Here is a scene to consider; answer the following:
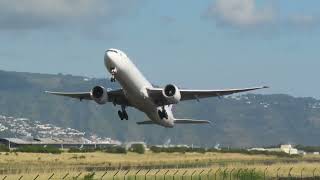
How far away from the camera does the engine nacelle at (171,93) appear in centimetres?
7538

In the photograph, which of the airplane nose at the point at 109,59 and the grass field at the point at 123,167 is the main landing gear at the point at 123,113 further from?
the airplane nose at the point at 109,59

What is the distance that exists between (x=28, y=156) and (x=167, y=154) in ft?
105

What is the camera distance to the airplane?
72.1 meters

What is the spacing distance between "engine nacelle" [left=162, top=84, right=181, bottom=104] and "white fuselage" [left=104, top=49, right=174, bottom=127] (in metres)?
1.69

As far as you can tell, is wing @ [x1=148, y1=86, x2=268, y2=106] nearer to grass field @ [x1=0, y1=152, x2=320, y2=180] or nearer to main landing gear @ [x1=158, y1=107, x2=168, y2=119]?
main landing gear @ [x1=158, y1=107, x2=168, y2=119]

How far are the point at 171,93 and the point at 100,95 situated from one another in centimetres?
→ 708

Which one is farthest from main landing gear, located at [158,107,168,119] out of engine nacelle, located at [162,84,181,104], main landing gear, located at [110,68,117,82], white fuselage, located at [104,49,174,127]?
main landing gear, located at [110,68,117,82]

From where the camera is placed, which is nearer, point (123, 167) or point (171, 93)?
point (171, 93)

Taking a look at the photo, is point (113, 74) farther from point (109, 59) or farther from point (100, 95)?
point (100, 95)

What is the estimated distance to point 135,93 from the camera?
242 feet

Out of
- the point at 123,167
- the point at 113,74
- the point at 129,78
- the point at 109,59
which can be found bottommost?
the point at 123,167

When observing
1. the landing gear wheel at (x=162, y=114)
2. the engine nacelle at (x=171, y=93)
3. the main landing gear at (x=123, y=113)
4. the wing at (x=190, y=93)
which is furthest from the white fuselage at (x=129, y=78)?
the main landing gear at (x=123, y=113)

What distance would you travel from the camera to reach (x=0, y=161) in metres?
108

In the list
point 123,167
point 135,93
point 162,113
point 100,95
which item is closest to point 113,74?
point 135,93
